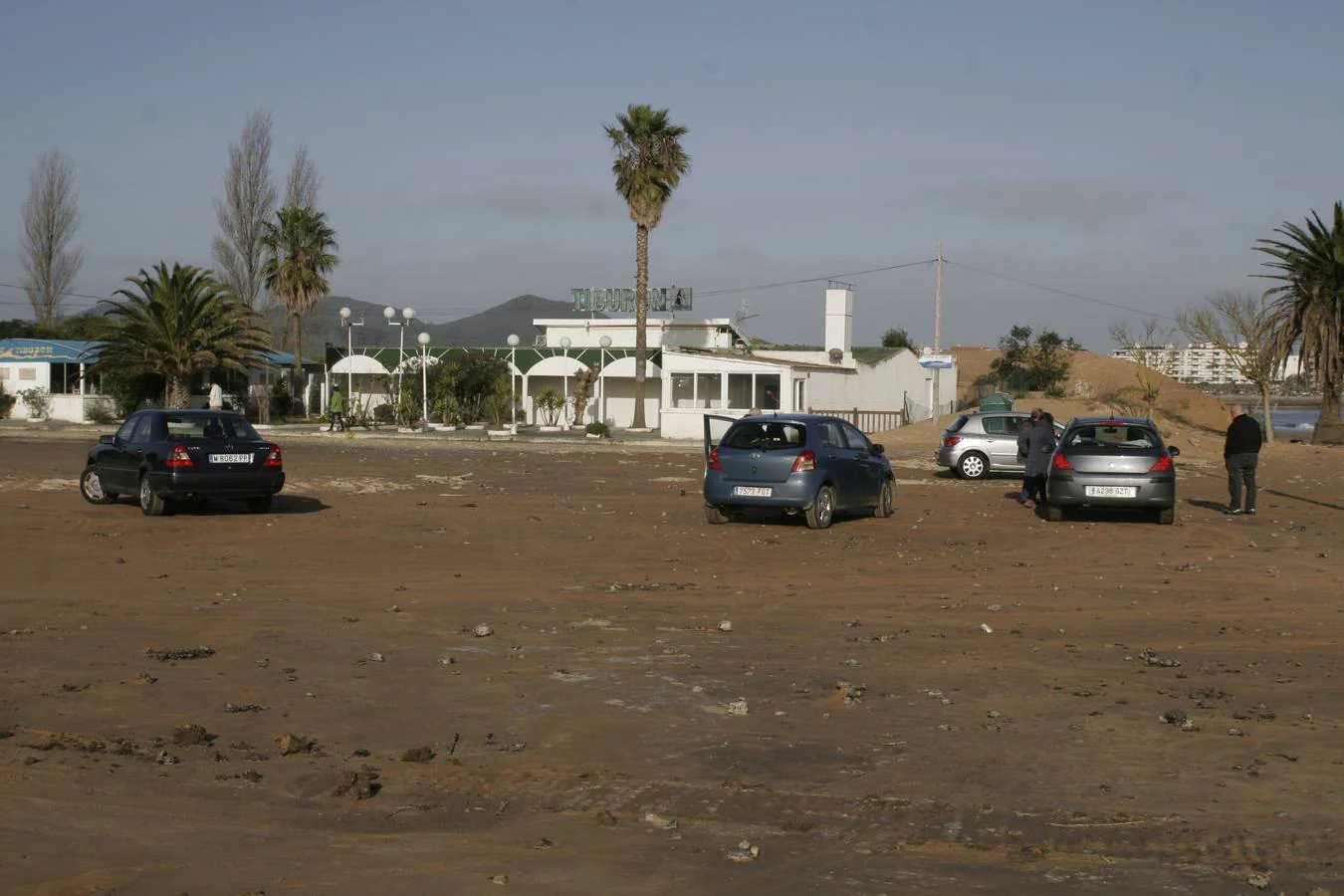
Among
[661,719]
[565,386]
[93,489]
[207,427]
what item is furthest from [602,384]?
[661,719]

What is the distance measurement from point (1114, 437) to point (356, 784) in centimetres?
1619

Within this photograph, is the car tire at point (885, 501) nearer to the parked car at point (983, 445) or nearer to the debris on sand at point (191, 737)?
the parked car at point (983, 445)

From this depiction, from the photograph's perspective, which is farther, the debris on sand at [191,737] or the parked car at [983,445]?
the parked car at [983,445]

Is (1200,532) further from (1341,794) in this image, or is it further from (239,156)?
(239,156)

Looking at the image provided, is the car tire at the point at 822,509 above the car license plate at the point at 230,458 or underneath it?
underneath

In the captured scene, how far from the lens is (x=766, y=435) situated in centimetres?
1877

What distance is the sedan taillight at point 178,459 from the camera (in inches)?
737

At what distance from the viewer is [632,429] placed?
169 feet

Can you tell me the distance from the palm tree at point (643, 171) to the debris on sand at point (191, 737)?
44815mm

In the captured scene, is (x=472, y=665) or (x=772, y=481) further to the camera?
(x=772, y=481)

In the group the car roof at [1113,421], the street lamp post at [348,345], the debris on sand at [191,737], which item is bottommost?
the debris on sand at [191,737]

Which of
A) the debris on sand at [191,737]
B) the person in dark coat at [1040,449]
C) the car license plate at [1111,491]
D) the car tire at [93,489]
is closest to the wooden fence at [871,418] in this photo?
the person in dark coat at [1040,449]

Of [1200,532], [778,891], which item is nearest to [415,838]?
[778,891]

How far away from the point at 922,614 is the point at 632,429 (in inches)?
1590
